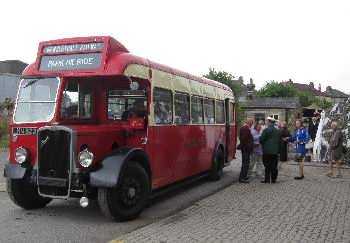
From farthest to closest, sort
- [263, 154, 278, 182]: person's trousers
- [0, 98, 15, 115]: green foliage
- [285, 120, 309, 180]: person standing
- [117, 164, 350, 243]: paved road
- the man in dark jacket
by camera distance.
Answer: [0, 98, 15, 115]: green foliage < [285, 120, 309, 180]: person standing < the man in dark jacket < [263, 154, 278, 182]: person's trousers < [117, 164, 350, 243]: paved road

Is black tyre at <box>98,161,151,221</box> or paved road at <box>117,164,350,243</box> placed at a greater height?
black tyre at <box>98,161,151,221</box>

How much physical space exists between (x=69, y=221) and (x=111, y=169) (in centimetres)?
127

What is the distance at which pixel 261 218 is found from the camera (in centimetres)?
839

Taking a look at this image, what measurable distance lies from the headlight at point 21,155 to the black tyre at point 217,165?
6294mm

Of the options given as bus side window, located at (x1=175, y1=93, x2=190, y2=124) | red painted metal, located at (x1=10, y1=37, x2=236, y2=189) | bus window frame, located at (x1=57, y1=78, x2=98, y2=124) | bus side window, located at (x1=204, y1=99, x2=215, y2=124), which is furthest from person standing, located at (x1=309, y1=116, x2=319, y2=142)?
bus window frame, located at (x1=57, y1=78, x2=98, y2=124)

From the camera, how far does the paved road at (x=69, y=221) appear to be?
704 cm

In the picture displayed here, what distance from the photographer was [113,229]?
296 inches

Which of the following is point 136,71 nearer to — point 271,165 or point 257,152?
point 271,165

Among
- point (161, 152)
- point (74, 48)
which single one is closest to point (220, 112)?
point (161, 152)

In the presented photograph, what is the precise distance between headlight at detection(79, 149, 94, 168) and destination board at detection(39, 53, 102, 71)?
1.55 m

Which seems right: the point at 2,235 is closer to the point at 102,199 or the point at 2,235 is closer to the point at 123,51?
the point at 102,199

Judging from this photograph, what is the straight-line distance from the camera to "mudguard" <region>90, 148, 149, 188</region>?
7.57 meters

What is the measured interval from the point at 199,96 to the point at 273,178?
3229mm

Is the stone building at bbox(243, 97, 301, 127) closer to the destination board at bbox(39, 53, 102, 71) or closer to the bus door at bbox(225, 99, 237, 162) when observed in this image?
the bus door at bbox(225, 99, 237, 162)
